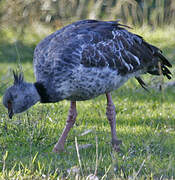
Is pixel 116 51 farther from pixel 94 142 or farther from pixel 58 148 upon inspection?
pixel 58 148

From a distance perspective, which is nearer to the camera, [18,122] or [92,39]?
[92,39]

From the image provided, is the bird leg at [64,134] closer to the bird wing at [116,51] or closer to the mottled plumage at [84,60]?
the mottled plumage at [84,60]

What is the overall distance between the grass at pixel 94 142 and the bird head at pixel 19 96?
28 cm

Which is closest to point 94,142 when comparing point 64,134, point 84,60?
point 64,134

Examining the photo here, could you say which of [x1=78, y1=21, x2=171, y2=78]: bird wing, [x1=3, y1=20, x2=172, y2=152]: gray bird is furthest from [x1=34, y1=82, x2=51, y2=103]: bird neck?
[x1=78, y1=21, x2=171, y2=78]: bird wing

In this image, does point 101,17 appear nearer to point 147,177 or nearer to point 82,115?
point 82,115

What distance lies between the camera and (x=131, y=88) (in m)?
7.35

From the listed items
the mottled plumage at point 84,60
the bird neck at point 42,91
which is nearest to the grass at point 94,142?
the bird neck at point 42,91

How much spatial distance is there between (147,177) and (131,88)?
3877 millimetres

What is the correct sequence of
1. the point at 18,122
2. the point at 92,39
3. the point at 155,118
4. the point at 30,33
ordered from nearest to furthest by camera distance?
the point at 92,39, the point at 18,122, the point at 155,118, the point at 30,33

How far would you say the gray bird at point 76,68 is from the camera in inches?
170

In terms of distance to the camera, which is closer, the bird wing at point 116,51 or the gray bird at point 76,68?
the gray bird at point 76,68

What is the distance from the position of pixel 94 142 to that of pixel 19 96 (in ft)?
3.57

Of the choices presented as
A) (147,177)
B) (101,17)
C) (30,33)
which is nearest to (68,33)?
(147,177)
